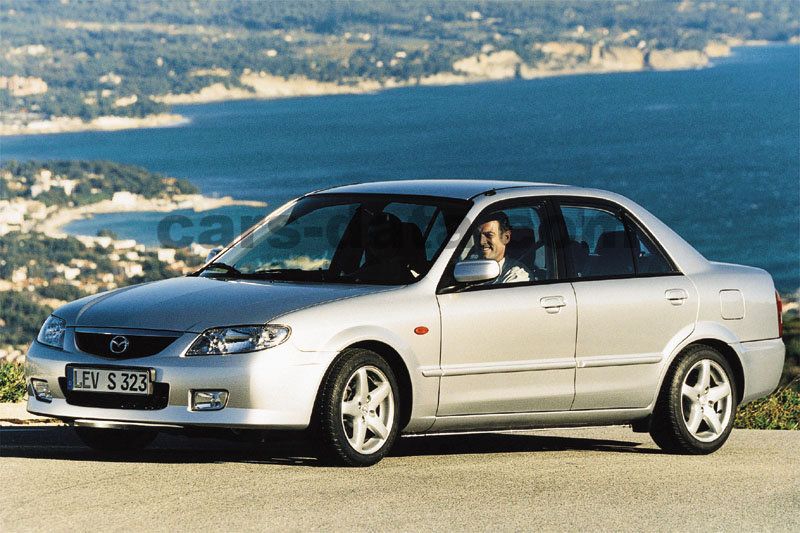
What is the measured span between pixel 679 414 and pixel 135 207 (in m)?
106

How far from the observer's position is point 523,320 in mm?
Answer: 7930

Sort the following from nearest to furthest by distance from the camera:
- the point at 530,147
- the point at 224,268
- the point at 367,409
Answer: the point at 367,409 < the point at 224,268 < the point at 530,147

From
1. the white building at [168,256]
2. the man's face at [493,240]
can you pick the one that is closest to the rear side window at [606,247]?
the man's face at [493,240]

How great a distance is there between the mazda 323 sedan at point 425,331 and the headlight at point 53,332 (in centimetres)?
1

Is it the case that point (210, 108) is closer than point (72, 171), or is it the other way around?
point (72, 171)

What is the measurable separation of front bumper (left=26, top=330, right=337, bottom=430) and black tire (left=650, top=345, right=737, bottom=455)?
2.41 meters

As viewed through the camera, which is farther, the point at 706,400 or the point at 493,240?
the point at 706,400

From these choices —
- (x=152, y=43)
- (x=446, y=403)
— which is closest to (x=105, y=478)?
(x=446, y=403)

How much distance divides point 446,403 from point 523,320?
0.65 metres

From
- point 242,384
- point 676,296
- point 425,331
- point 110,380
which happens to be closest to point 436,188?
point 425,331

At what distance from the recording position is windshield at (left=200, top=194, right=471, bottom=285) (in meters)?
7.93

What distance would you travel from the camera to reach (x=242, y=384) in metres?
6.98

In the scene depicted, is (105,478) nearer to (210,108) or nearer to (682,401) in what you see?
(682,401)

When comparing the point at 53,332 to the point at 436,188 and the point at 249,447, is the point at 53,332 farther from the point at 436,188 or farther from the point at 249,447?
the point at 436,188
